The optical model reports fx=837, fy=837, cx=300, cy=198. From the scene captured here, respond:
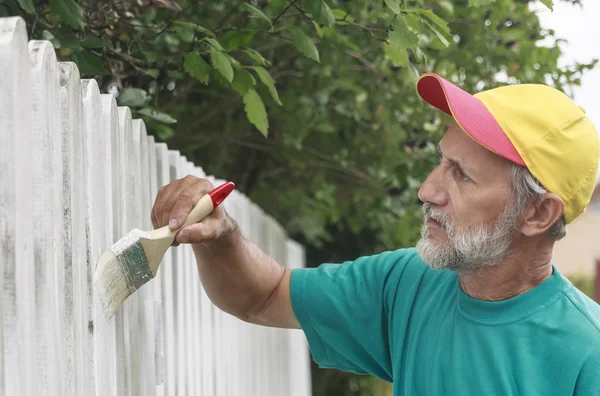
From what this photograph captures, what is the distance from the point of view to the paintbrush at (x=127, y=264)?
1.76 meters

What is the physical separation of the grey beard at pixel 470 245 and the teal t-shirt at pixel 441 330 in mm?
121

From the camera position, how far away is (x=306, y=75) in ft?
15.7

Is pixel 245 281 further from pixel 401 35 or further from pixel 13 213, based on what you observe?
pixel 13 213

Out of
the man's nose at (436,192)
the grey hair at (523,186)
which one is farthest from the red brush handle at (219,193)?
the grey hair at (523,186)

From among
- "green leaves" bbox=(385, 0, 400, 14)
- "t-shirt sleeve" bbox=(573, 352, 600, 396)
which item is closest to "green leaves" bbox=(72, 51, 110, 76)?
"green leaves" bbox=(385, 0, 400, 14)

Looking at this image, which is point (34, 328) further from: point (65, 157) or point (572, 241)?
point (572, 241)

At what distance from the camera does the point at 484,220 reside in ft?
7.30

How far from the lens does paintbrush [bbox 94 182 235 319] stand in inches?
69.2

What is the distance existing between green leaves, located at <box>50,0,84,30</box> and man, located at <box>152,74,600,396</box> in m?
0.50

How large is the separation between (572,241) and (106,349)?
5058 cm

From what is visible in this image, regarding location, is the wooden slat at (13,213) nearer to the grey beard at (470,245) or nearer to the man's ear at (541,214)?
the grey beard at (470,245)

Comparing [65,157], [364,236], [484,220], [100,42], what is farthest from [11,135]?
[364,236]

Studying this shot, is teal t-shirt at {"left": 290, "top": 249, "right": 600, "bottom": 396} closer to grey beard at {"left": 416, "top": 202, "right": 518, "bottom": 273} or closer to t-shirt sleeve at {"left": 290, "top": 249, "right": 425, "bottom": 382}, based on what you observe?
t-shirt sleeve at {"left": 290, "top": 249, "right": 425, "bottom": 382}

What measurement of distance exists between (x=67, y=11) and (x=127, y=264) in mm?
735
